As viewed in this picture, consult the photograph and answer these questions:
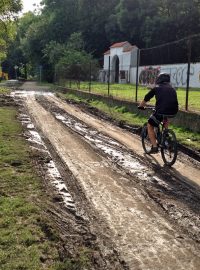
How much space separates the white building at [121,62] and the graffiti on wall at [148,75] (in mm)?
10117

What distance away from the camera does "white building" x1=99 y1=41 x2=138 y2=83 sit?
45.0m

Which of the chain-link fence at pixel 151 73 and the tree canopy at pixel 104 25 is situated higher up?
the tree canopy at pixel 104 25

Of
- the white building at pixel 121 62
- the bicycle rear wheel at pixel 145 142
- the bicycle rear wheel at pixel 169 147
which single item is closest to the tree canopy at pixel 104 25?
the white building at pixel 121 62

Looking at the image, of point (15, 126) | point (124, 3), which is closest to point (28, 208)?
point (15, 126)

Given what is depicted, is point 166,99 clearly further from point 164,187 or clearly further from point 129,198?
point 129,198

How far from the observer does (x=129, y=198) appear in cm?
636

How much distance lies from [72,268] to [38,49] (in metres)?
68.9

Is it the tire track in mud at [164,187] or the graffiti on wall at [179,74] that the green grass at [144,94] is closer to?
the graffiti on wall at [179,74]

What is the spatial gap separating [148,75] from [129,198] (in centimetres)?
2552

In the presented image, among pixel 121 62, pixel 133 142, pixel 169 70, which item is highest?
pixel 121 62

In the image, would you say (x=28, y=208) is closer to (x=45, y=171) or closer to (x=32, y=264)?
(x=32, y=264)

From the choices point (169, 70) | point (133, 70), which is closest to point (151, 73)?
point (169, 70)

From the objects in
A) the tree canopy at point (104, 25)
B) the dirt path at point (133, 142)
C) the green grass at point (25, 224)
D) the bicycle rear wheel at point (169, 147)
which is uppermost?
the tree canopy at point (104, 25)

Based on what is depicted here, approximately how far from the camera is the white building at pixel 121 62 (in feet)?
148
